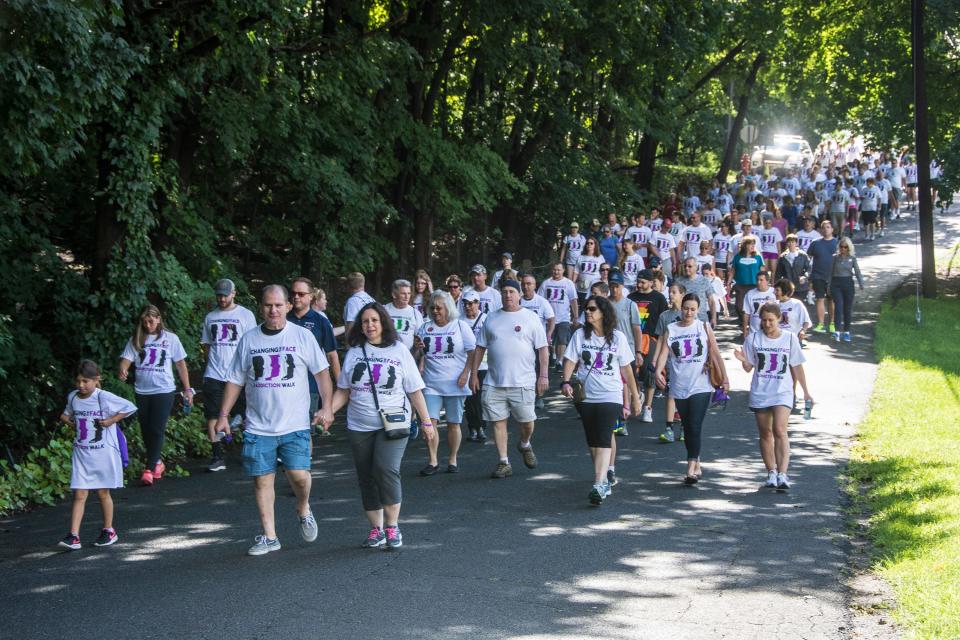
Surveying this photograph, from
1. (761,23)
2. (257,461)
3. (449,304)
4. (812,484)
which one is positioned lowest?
(812,484)

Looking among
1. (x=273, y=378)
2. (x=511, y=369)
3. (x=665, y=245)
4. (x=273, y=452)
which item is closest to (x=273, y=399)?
(x=273, y=378)

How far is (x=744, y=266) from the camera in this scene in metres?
19.8

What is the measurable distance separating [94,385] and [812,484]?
6.35 meters

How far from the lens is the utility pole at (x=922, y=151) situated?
23.6 metres

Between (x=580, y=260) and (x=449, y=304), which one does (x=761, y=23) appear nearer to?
(x=580, y=260)

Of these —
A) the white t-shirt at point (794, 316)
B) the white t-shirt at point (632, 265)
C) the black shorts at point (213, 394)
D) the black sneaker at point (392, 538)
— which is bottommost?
the black sneaker at point (392, 538)

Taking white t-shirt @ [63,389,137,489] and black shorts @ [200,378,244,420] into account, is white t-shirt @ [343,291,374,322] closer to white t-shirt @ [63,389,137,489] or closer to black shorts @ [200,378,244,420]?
black shorts @ [200,378,244,420]

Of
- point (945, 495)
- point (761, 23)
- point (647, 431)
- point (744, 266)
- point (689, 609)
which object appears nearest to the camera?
point (689, 609)

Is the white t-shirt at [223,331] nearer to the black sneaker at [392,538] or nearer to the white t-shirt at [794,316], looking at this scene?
the black sneaker at [392,538]

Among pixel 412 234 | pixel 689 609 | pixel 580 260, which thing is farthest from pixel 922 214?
pixel 689 609

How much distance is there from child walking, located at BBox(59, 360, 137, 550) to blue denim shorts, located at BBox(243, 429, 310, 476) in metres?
1.40

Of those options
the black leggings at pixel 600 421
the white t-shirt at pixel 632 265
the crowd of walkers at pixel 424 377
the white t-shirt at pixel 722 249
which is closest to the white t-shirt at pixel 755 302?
the crowd of walkers at pixel 424 377

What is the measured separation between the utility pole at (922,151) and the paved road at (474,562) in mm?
14034

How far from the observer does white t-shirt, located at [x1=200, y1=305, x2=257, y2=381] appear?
1203 centimetres
